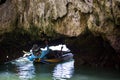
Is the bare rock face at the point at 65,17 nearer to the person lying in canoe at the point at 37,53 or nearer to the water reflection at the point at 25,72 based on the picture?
the water reflection at the point at 25,72

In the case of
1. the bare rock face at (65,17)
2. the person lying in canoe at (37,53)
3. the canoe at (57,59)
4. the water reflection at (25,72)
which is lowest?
the canoe at (57,59)

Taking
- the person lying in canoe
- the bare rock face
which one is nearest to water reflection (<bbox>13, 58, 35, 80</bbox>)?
the person lying in canoe

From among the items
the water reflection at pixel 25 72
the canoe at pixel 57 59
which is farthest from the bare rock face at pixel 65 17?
the canoe at pixel 57 59

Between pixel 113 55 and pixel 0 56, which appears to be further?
pixel 0 56

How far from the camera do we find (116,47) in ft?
41.5

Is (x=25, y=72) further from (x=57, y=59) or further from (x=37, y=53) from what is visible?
(x=57, y=59)

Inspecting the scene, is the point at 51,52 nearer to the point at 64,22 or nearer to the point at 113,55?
the point at 113,55

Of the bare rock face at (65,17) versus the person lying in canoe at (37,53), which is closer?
the bare rock face at (65,17)

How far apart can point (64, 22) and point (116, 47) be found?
250 cm

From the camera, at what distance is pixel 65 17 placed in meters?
12.3

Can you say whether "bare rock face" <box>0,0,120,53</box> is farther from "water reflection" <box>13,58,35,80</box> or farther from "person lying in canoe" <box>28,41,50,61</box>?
"person lying in canoe" <box>28,41,50,61</box>

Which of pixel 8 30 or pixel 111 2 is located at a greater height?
pixel 111 2

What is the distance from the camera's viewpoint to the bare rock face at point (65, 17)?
1096 centimetres

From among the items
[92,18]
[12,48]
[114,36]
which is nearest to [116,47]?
[114,36]
